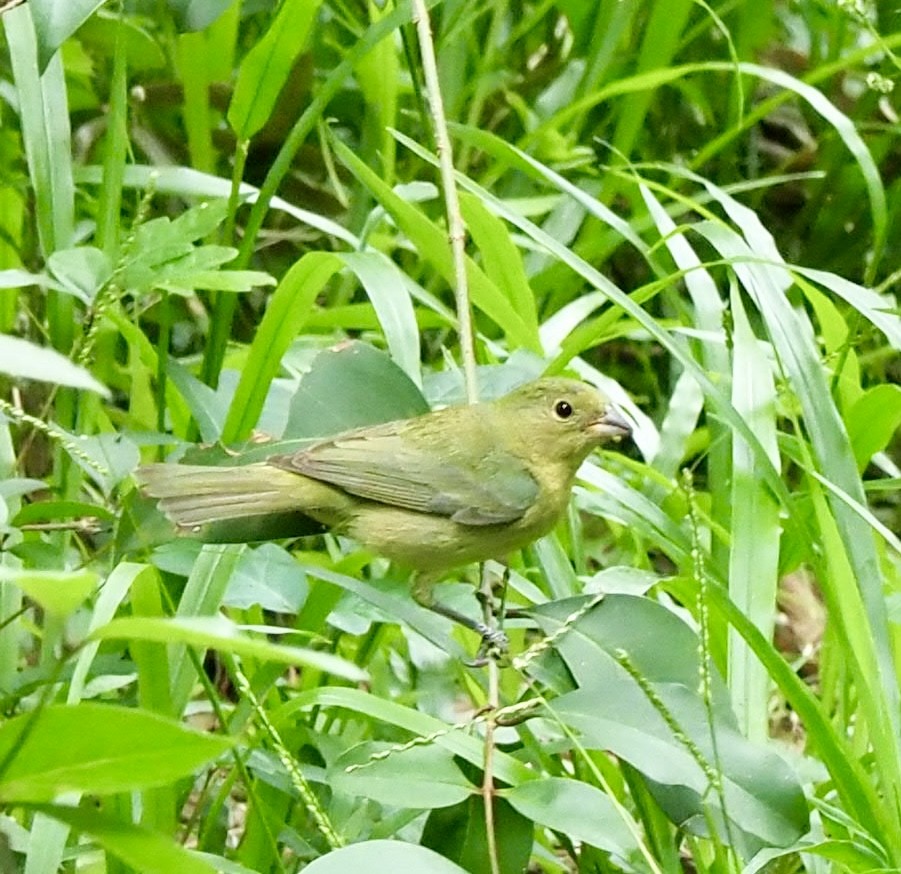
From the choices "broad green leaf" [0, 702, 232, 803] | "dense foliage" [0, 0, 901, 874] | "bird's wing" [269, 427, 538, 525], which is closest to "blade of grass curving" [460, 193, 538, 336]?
"dense foliage" [0, 0, 901, 874]

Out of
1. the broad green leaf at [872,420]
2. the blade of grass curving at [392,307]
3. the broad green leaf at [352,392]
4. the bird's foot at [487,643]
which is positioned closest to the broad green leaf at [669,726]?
the bird's foot at [487,643]

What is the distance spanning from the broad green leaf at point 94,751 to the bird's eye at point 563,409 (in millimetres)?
1753

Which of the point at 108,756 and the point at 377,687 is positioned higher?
the point at 108,756

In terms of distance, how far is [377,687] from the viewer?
2.49 meters

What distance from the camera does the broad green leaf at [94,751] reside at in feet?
2.90

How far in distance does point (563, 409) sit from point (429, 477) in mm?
292

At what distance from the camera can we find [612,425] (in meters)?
2.59

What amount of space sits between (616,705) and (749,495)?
0.62 meters

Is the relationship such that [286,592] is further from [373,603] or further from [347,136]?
[347,136]

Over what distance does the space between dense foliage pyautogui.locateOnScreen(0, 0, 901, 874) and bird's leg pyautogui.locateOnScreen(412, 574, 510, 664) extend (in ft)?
0.13

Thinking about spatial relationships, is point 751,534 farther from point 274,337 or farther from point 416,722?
point 274,337

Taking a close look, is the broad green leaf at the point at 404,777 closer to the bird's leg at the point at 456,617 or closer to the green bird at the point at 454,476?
the bird's leg at the point at 456,617

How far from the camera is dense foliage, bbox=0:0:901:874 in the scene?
1.58 metres

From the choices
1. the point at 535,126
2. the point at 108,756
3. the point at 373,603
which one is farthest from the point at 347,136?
the point at 108,756
